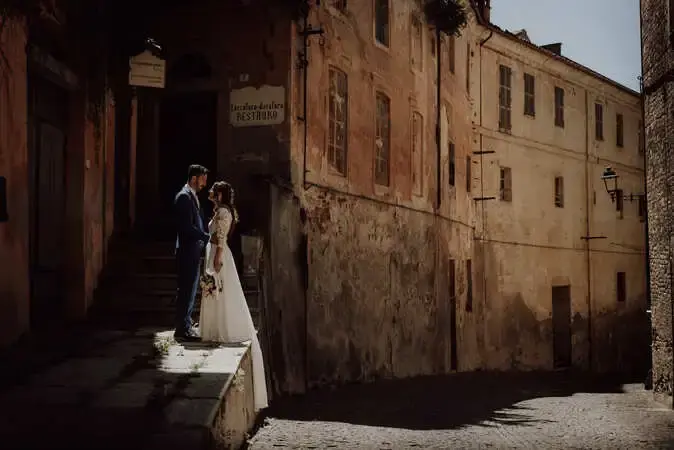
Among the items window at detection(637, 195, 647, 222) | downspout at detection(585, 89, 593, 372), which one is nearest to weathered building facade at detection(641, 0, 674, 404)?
downspout at detection(585, 89, 593, 372)

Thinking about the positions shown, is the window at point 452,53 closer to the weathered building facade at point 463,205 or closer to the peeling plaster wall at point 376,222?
the weathered building facade at point 463,205

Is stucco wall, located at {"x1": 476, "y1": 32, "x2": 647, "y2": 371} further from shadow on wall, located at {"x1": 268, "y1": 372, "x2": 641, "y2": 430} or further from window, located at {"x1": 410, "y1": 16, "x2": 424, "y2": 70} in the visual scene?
shadow on wall, located at {"x1": 268, "y1": 372, "x2": 641, "y2": 430}

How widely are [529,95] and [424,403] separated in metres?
15.7

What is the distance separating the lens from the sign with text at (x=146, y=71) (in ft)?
37.9

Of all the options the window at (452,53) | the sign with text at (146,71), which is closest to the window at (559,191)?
the window at (452,53)

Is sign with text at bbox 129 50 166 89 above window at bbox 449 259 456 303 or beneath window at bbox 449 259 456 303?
above

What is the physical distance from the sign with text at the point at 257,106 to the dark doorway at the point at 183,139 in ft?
3.04

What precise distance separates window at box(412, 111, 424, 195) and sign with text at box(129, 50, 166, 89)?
7.78 m

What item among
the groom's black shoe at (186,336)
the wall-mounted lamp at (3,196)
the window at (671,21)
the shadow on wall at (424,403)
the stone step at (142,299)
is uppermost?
the window at (671,21)

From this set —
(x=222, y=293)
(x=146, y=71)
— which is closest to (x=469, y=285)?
(x=146, y=71)

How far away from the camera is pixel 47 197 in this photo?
10117 millimetres

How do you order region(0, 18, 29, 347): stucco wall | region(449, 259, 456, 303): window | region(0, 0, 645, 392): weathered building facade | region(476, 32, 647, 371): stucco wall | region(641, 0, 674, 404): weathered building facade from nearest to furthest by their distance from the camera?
region(0, 18, 29, 347): stucco wall, region(0, 0, 645, 392): weathered building facade, region(641, 0, 674, 404): weathered building facade, region(449, 259, 456, 303): window, region(476, 32, 647, 371): stucco wall

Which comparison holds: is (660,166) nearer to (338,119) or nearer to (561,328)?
(338,119)

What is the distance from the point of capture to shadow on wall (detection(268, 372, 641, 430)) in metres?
10.1
